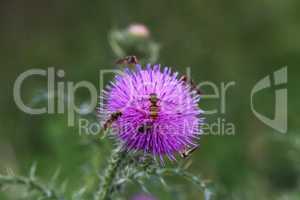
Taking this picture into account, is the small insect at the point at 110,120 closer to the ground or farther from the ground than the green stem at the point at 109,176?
farther from the ground

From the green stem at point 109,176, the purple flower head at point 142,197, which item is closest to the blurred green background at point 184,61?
the purple flower head at point 142,197

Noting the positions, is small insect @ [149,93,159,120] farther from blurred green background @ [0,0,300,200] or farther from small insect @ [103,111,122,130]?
blurred green background @ [0,0,300,200]

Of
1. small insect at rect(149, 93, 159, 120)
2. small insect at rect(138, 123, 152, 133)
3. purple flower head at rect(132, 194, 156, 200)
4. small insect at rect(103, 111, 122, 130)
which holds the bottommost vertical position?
purple flower head at rect(132, 194, 156, 200)

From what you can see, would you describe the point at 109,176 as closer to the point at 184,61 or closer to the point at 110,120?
the point at 110,120

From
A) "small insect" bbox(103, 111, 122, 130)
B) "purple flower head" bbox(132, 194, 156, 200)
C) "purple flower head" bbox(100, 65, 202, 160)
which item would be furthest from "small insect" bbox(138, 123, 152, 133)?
"purple flower head" bbox(132, 194, 156, 200)

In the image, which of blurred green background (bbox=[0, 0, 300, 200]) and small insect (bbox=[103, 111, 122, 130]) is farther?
blurred green background (bbox=[0, 0, 300, 200])

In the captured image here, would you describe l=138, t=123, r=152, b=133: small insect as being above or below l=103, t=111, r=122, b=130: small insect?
below

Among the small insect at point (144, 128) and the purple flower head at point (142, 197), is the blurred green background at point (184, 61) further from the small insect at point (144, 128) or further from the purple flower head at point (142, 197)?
the small insect at point (144, 128)

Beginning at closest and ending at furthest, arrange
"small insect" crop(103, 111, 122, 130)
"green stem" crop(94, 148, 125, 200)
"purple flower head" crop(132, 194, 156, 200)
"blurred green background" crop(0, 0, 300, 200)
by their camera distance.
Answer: "small insect" crop(103, 111, 122, 130), "green stem" crop(94, 148, 125, 200), "purple flower head" crop(132, 194, 156, 200), "blurred green background" crop(0, 0, 300, 200)
